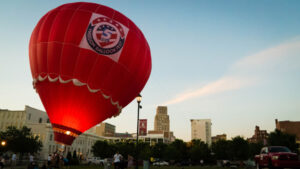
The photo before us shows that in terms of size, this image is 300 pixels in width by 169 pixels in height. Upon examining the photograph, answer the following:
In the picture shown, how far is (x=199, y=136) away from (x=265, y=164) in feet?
606

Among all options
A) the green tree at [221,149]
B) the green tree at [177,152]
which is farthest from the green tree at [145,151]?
the green tree at [221,149]

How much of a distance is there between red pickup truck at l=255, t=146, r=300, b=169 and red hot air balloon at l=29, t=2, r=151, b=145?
10.9 metres

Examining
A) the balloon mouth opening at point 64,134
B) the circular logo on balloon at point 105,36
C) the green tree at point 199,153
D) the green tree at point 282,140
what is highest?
the circular logo on balloon at point 105,36

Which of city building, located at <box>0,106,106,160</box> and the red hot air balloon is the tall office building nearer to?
city building, located at <box>0,106,106,160</box>

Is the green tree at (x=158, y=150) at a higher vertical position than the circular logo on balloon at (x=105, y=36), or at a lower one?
lower

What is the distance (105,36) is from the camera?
15.3 metres

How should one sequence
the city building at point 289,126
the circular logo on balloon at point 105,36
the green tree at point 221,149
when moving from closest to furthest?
the circular logo on balloon at point 105,36 → the green tree at point 221,149 → the city building at point 289,126

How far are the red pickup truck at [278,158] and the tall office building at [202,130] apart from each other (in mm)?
183473

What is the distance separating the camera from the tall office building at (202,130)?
192012 mm

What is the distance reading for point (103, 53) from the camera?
15125 mm

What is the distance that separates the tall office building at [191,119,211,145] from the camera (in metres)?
192

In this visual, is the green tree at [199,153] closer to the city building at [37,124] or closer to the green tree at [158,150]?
the green tree at [158,150]

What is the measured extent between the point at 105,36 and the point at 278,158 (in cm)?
1365

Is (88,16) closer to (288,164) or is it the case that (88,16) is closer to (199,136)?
(288,164)
